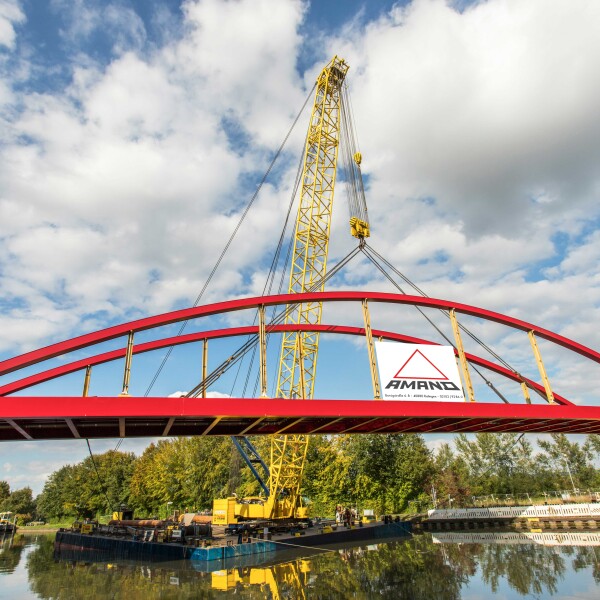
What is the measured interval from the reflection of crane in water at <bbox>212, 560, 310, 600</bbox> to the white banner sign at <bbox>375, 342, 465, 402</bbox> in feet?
27.6

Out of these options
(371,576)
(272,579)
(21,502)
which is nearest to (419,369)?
(371,576)

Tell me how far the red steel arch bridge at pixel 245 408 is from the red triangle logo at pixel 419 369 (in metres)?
1.28

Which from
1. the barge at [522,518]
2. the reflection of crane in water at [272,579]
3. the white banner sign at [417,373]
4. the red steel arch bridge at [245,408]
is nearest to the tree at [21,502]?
the barge at [522,518]

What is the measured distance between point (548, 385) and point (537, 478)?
47.5 meters

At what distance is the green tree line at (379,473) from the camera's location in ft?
167

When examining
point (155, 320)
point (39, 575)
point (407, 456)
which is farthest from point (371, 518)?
point (155, 320)

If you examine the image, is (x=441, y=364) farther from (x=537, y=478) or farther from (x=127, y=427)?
(x=537, y=478)

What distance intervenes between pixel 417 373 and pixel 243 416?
7.61 meters

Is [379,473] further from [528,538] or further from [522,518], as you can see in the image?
[528,538]

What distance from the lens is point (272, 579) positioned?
19.2m

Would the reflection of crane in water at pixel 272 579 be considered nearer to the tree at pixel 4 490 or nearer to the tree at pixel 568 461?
the tree at pixel 568 461

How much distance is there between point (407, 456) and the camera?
50.7m

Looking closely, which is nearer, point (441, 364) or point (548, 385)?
point (441, 364)

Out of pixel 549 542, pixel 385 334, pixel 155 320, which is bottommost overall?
pixel 549 542
